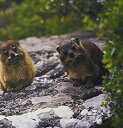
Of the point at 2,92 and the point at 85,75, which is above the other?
the point at 85,75

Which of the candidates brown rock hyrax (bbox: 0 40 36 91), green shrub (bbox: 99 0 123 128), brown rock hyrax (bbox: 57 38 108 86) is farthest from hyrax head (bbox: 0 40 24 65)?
green shrub (bbox: 99 0 123 128)

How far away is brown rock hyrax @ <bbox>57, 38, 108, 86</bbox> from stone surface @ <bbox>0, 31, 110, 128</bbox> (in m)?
0.19

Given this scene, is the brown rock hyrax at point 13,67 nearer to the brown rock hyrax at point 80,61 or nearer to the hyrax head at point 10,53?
the hyrax head at point 10,53

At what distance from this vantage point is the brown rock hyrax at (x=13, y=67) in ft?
29.2

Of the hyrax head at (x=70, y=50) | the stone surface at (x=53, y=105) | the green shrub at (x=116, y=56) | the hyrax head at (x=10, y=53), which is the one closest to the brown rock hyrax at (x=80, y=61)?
the hyrax head at (x=70, y=50)

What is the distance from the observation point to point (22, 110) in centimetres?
798

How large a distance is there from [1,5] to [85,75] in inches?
511

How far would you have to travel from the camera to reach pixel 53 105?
794cm

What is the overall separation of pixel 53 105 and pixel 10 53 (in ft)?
4.71

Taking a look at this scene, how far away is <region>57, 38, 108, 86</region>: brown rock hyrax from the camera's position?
27.3ft

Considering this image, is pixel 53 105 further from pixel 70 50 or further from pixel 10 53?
pixel 10 53

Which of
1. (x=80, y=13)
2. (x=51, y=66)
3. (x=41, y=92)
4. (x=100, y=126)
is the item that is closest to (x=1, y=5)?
(x=80, y=13)

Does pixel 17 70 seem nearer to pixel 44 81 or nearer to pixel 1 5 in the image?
pixel 44 81

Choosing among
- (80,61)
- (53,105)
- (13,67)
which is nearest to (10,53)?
(13,67)
